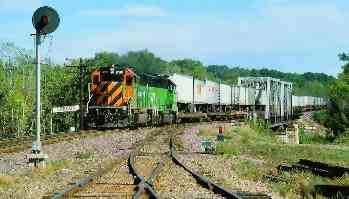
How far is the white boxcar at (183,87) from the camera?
Result: 4341 cm

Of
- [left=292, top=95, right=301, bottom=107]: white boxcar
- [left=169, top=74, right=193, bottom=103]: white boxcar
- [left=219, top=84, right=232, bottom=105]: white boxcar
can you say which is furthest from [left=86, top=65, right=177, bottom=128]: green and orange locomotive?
[left=292, top=95, right=301, bottom=107]: white boxcar

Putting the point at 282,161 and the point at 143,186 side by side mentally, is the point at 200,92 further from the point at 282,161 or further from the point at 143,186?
the point at 143,186

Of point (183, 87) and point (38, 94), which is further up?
point (183, 87)

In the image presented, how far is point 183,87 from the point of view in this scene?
147 ft

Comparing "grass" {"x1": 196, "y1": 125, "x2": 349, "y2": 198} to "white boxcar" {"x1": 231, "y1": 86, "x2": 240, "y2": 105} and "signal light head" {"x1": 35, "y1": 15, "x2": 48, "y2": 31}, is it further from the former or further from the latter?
"white boxcar" {"x1": 231, "y1": 86, "x2": 240, "y2": 105}

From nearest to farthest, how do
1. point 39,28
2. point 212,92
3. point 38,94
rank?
point 38,94, point 39,28, point 212,92

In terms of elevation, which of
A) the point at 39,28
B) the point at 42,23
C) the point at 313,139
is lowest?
the point at 313,139

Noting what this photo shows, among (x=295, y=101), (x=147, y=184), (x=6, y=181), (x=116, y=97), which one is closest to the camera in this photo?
(x=147, y=184)

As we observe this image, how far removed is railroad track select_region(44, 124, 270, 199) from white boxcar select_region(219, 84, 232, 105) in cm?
3906

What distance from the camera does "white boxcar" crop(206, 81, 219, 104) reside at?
5146cm

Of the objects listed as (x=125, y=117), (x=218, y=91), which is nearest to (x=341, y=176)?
(x=125, y=117)

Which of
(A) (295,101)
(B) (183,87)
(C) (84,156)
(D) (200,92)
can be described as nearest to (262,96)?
(D) (200,92)

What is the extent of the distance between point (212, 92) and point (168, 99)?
42.3ft

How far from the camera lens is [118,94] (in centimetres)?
3219
